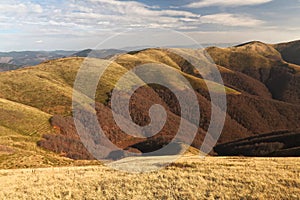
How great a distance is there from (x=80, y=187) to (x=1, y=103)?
326ft

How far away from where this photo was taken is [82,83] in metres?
185

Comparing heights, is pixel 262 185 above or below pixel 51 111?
above

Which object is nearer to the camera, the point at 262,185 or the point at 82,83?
the point at 262,185

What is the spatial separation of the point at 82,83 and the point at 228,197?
172 m

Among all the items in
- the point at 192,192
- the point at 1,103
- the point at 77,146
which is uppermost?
the point at 192,192

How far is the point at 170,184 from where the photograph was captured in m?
24.6

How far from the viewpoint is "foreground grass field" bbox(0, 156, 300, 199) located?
22219mm

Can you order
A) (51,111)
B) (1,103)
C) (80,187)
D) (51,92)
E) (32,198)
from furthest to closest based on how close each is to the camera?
(51,92)
(51,111)
(1,103)
(80,187)
(32,198)

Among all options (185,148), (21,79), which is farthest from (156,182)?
(21,79)

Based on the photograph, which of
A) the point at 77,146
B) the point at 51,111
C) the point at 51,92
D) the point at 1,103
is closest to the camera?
the point at 77,146

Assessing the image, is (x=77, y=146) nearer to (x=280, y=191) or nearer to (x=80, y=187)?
(x=80, y=187)

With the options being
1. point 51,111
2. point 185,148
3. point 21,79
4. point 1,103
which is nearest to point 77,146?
point 185,148

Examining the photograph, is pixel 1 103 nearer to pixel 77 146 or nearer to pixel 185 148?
pixel 77 146

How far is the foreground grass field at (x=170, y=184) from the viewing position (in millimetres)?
22219
